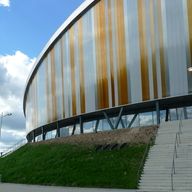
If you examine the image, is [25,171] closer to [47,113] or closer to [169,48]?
[169,48]

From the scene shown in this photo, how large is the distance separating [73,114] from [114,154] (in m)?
17.0

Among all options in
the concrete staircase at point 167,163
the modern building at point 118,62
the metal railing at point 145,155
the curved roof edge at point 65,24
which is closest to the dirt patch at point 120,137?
the metal railing at point 145,155

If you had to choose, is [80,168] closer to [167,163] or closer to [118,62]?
[167,163]

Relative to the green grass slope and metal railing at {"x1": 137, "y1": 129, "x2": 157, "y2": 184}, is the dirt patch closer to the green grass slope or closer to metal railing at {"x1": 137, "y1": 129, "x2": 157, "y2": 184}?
metal railing at {"x1": 137, "y1": 129, "x2": 157, "y2": 184}

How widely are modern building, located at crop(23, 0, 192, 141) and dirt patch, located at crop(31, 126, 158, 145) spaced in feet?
14.1

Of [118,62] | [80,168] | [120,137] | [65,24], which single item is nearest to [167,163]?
[80,168]

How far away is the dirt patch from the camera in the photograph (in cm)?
3184

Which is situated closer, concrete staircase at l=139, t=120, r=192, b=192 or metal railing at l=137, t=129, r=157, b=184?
concrete staircase at l=139, t=120, r=192, b=192

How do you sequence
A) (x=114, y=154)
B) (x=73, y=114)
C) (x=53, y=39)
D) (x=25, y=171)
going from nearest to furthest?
(x=114, y=154), (x=25, y=171), (x=73, y=114), (x=53, y=39)

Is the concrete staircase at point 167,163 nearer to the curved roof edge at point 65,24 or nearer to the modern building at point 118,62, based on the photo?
the modern building at point 118,62

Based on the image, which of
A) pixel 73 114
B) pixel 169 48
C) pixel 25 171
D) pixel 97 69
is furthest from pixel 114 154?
pixel 73 114

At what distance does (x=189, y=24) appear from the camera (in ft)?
118

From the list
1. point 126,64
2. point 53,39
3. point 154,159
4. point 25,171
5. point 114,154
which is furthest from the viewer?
point 53,39

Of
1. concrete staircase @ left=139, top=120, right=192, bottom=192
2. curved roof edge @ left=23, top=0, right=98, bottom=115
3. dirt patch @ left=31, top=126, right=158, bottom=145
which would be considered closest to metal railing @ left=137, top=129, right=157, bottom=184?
concrete staircase @ left=139, top=120, right=192, bottom=192
